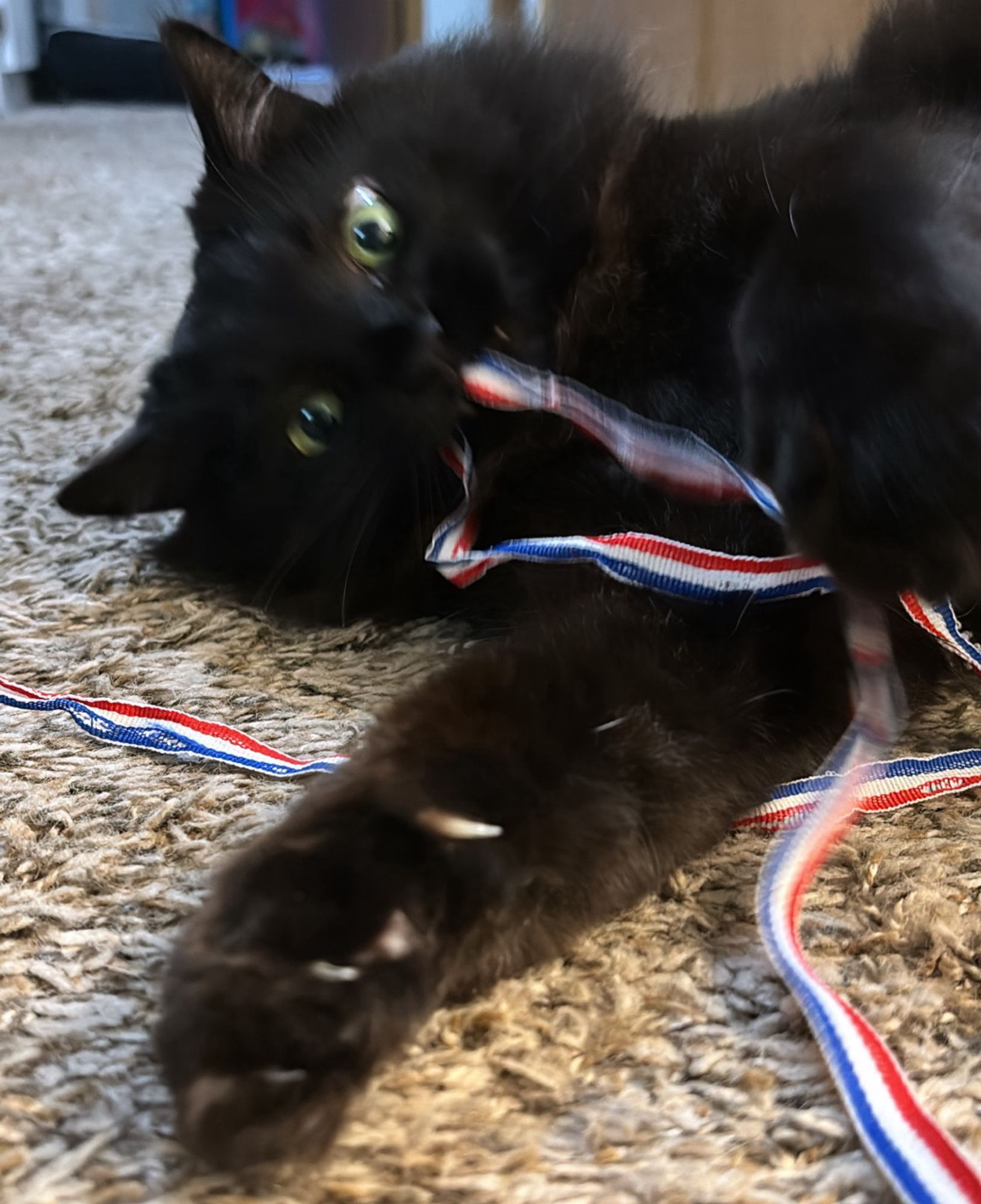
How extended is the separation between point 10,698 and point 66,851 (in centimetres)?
22

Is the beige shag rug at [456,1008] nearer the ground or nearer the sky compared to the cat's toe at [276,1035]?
nearer the ground

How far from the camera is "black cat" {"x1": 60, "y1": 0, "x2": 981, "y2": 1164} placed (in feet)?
1.74

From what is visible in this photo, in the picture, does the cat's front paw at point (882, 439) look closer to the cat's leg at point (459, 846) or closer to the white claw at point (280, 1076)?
the cat's leg at point (459, 846)

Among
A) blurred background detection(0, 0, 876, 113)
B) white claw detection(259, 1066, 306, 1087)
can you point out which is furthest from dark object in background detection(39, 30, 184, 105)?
white claw detection(259, 1066, 306, 1087)

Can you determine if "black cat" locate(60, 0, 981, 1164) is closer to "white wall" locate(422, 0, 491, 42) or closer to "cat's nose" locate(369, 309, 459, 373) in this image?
"cat's nose" locate(369, 309, 459, 373)

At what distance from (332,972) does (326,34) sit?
576cm

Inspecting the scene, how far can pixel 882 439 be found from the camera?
59cm

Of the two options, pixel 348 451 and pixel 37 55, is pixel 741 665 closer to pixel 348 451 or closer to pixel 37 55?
pixel 348 451

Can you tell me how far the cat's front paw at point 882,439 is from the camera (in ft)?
1.91

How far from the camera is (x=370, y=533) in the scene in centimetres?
97

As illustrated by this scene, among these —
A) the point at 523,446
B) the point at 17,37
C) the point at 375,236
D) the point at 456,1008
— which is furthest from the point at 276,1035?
the point at 17,37

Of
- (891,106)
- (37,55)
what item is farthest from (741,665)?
(37,55)

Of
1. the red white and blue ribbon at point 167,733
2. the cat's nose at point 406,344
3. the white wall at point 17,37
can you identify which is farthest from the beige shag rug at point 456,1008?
the white wall at point 17,37

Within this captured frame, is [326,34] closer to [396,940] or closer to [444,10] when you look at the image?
[444,10]
